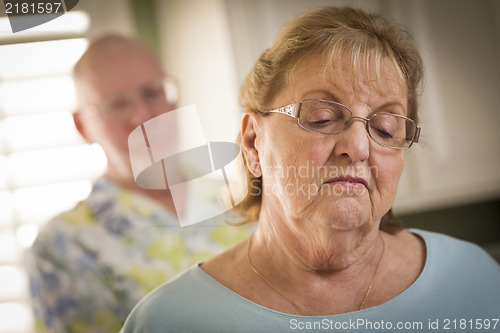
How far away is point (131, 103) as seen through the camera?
2.39ft

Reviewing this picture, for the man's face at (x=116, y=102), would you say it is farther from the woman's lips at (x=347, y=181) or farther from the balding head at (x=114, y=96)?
the woman's lips at (x=347, y=181)

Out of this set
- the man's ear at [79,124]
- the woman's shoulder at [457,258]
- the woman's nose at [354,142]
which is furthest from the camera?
the man's ear at [79,124]

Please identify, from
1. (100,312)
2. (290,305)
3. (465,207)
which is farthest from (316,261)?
Result: (465,207)

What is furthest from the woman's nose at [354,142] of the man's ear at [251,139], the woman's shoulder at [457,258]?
the woman's shoulder at [457,258]

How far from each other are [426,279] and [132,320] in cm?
36

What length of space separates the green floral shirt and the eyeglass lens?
0.28 meters

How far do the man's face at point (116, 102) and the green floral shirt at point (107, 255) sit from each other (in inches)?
2.7

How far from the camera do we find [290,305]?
579 mm

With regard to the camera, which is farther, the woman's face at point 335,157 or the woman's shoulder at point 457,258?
the woman's shoulder at point 457,258

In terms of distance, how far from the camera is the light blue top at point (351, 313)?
0.56 m

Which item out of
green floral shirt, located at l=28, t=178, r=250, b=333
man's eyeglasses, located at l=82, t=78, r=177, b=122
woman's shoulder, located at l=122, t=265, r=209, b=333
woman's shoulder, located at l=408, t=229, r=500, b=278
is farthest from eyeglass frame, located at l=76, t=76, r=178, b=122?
woman's shoulder, located at l=408, t=229, r=500, b=278

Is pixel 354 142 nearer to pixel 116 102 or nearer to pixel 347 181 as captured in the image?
pixel 347 181

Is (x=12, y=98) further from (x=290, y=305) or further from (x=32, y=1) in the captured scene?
(x=290, y=305)

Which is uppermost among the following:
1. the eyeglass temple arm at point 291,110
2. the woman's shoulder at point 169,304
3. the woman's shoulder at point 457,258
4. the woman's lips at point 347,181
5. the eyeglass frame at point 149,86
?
the eyeglass temple arm at point 291,110
